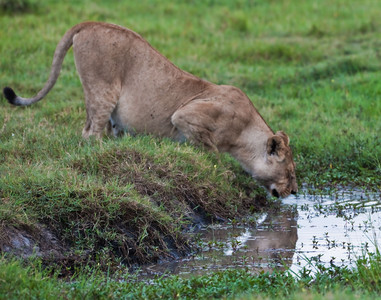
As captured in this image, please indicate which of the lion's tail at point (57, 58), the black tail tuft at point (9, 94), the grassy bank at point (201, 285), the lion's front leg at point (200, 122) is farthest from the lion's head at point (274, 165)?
the grassy bank at point (201, 285)

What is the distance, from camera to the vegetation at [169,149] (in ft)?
16.2

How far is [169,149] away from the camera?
23.5ft

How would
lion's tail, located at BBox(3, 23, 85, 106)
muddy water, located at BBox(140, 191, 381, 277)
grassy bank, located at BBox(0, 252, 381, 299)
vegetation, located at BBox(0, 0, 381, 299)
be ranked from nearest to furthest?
grassy bank, located at BBox(0, 252, 381, 299)
vegetation, located at BBox(0, 0, 381, 299)
muddy water, located at BBox(140, 191, 381, 277)
lion's tail, located at BBox(3, 23, 85, 106)

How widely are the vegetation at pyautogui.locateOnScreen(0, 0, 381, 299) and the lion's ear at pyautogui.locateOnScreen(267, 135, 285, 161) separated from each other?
0.41m

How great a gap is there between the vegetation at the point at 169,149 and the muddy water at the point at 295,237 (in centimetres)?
24

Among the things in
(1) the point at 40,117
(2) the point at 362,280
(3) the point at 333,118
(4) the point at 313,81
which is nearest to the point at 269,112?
(3) the point at 333,118

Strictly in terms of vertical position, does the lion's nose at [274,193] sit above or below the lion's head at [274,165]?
below

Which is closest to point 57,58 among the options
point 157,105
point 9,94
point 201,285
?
point 9,94

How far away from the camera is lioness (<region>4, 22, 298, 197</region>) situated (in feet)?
25.3

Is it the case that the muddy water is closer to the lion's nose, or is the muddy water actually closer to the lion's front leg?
the lion's nose

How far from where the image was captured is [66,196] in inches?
223

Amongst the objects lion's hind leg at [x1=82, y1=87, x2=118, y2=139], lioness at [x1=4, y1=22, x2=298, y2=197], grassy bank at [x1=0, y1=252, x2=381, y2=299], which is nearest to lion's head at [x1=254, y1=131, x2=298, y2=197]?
lioness at [x1=4, y1=22, x2=298, y2=197]

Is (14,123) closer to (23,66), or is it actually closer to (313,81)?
(23,66)

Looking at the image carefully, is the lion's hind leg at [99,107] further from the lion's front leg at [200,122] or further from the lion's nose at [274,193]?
the lion's nose at [274,193]
